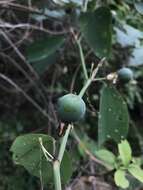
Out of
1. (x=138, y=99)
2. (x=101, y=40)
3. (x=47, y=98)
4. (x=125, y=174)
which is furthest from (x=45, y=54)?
(x=138, y=99)

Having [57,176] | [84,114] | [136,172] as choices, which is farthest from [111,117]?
[57,176]

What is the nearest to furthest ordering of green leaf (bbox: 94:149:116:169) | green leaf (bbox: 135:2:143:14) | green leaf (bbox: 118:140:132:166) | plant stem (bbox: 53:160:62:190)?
plant stem (bbox: 53:160:62:190) → green leaf (bbox: 135:2:143:14) → green leaf (bbox: 118:140:132:166) → green leaf (bbox: 94:149:116:169)

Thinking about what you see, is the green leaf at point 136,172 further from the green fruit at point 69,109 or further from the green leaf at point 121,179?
the green fruit at point 69,109

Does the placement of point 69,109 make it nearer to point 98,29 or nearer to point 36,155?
point 36,155

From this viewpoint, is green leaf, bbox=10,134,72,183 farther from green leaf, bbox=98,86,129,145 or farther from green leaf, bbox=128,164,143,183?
green leaf, bbox=128,164,143,183

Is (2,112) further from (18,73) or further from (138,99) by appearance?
(138,99)

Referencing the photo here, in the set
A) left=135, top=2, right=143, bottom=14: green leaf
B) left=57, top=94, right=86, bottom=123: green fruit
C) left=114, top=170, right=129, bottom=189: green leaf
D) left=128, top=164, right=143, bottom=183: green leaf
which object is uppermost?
left=57, top=94, right=86, bottom=123: green fruit

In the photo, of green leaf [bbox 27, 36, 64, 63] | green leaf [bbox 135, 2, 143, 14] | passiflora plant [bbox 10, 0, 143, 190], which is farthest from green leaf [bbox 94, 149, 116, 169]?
green leaf [bbox 135, 2, 143, 14]

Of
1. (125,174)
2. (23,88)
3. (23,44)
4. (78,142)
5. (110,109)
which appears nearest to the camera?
(110,109)
